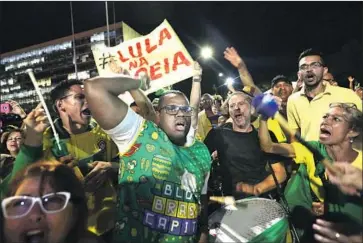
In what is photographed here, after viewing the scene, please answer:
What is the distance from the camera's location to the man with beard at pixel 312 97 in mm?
3258

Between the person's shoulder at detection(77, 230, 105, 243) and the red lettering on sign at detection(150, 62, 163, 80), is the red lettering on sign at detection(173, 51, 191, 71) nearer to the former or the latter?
the red lettering on sign at detection(150, 62, 163, 80)

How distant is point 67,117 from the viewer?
9.75 ft

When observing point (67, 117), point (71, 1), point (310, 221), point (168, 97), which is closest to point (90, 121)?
point (67, 117)

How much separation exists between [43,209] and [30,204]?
8cm

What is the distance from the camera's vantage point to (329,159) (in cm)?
273

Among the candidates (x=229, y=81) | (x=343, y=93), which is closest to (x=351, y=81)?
(x=229, y=81)

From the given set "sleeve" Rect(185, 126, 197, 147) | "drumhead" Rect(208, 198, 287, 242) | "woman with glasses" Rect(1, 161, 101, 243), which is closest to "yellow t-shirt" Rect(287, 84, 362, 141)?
"drumhead" Rect(208, 198, 287, 242)

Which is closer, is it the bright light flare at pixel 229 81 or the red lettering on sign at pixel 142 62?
the red lettering on sign at pixel 142 62

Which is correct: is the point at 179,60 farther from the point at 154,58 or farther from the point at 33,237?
the point at 33,237

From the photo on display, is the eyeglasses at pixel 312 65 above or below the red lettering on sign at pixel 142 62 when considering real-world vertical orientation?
below

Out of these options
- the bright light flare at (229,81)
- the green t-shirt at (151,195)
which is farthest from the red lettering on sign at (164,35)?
the green t-shirt at (151,195)

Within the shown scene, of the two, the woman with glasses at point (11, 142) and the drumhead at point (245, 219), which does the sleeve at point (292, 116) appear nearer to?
the drumhead at point (245, 219)

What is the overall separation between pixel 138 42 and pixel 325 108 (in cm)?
170

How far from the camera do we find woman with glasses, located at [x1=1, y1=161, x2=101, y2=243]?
6.83 ft
